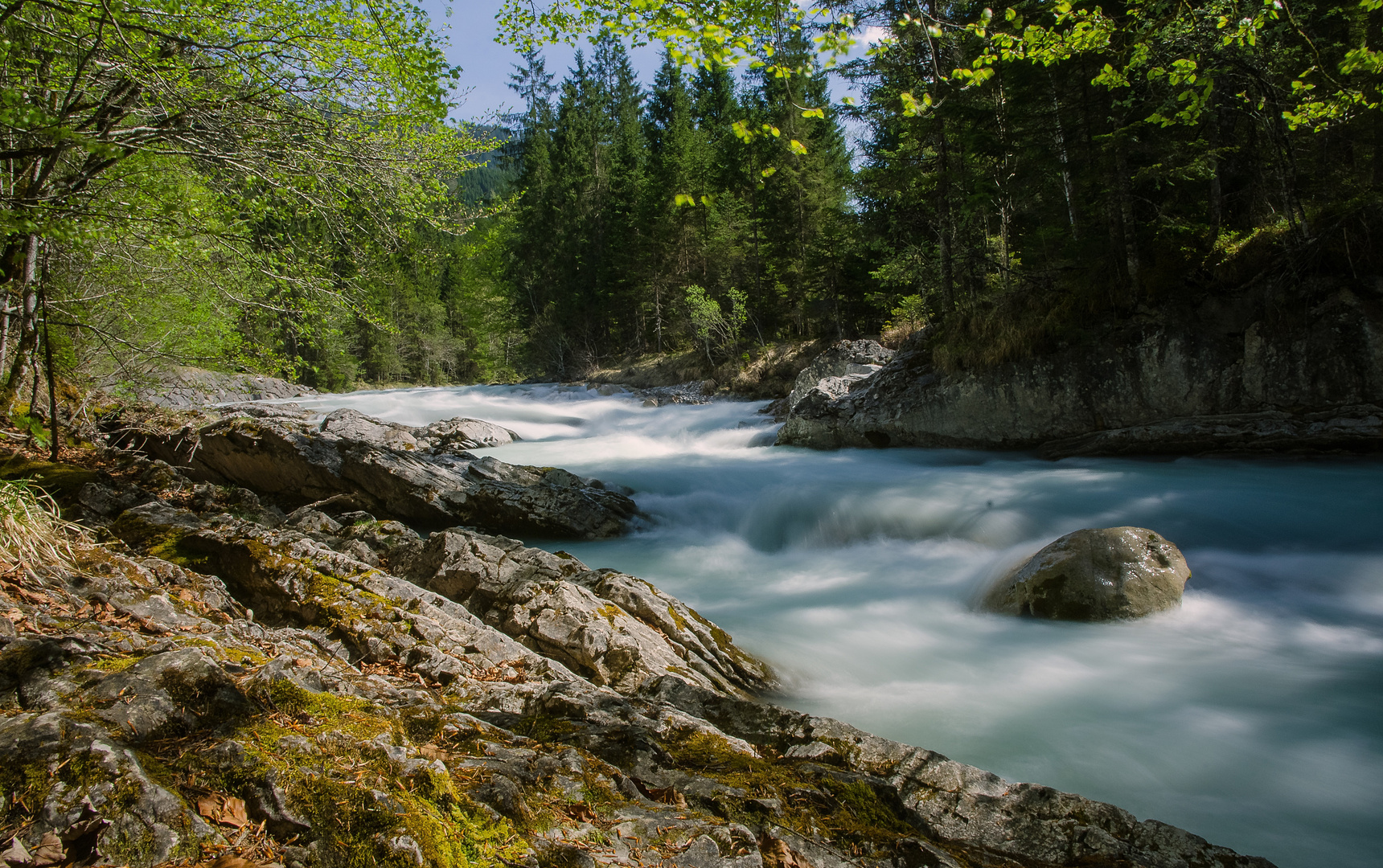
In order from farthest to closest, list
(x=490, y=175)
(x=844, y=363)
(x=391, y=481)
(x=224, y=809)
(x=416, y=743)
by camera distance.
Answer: (x=490, y=175) < (x=844, y=363) < (x=391, y=481) < (x=416, y=743) < (x=224, y=809)

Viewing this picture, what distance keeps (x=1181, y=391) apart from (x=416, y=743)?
12418 millimetres

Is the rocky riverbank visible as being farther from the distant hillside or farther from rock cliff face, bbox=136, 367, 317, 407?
rock cliff face, bbox=136, 367, 317, 407

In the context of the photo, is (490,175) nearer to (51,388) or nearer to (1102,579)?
(51,388)

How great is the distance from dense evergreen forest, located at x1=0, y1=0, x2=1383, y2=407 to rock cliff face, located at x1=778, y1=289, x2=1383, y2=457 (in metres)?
0.53

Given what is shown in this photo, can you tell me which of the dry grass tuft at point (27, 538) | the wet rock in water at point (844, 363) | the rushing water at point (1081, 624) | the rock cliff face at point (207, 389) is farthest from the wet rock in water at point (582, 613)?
the wet rock in water at point (844, 363)

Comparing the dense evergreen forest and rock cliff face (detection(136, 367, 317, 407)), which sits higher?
the dense evergreen forest

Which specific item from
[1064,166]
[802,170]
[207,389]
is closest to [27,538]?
[207,389]

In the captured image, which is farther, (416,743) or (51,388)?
(51,388)

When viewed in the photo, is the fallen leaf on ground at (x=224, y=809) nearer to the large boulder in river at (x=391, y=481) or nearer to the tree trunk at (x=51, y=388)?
the tree trunk at (x=51, y=388)

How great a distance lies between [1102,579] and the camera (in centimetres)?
588

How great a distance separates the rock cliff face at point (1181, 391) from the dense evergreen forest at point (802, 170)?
0.53 metres

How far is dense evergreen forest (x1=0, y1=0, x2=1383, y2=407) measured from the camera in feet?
16.4

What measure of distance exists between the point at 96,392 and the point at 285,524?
21.0 feet

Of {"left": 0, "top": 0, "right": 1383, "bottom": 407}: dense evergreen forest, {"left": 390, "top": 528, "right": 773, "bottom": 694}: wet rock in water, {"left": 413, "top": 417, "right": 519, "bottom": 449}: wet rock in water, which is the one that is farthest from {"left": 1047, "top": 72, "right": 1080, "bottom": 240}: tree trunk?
{"left": 413, "top": 417, "right": 519, "bottom": 449}: wet rock in water
